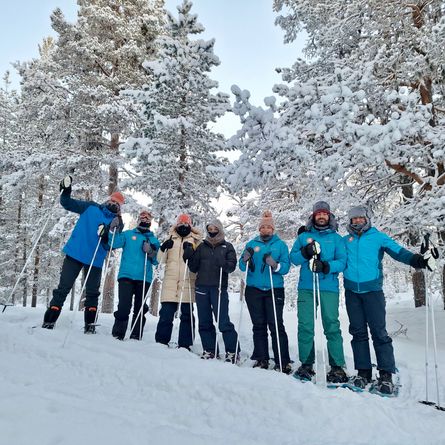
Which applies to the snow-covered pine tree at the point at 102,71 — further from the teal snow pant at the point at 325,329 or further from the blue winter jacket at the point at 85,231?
the teal snow pant at the point at 325,329

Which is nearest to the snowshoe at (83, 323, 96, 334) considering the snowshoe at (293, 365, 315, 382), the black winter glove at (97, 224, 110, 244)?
the black winter glove at (97, 224, 110, 244)

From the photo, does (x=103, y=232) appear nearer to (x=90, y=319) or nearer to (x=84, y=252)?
(x=84, y=252)

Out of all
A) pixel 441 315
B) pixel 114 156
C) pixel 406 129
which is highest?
pixel 114 156

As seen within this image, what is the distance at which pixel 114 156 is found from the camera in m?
14.3

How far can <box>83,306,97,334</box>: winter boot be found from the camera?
251 inches

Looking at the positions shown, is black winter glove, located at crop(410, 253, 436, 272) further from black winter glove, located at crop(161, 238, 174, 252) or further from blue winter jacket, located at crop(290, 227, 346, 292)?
black winter glove, located at crop(161, 238, 174, 252)

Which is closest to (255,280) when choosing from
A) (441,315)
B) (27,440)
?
(27,440)

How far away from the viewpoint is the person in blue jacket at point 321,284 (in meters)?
4.92

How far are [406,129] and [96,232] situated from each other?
5086 mm

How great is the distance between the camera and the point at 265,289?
5.69 meters

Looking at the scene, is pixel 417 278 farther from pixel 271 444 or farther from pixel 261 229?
pixel 271 444

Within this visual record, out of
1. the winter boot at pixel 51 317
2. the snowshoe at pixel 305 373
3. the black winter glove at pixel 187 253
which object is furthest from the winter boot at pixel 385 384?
the winter boot at pixel 51 317

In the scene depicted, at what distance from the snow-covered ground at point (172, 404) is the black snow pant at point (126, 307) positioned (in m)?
1.12

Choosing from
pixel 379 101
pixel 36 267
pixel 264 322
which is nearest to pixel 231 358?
pixel 264 322
